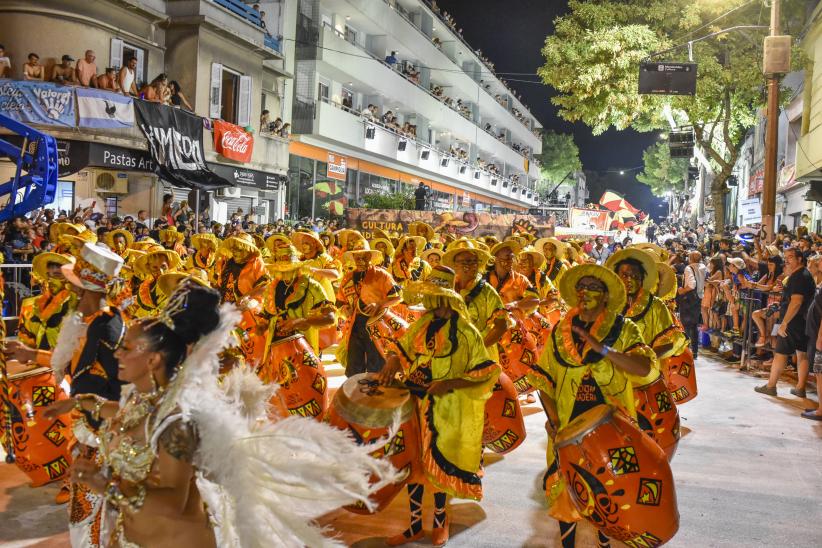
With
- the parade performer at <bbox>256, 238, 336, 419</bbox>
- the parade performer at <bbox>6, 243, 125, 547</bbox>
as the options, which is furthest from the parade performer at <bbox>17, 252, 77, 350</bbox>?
the parade performer at <bbox>256, 238, 336, 419</bbox>

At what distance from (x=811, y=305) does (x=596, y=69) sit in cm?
1398

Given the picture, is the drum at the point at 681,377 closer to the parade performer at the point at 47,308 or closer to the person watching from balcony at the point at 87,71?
the parade performer at the point at 47,308

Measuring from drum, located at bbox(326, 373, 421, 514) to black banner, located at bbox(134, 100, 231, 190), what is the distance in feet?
43.2

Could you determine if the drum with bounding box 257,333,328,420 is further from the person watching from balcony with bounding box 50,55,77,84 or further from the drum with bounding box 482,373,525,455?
the person watching from balcony with bounding box 50,55,77,84

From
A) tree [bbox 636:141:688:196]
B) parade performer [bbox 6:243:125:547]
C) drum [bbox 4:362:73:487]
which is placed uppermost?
tree [bbox 636:141:688:196]

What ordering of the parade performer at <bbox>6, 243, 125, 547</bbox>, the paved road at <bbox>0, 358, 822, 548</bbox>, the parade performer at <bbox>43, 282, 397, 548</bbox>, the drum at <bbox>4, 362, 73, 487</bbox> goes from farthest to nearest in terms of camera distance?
the drum at <bbox>4, 362, 73, 487</bbox> → the paved road at <bbox>0, 358, 822, 548</bbox> → the parade performer at <bbox>6, 243, 125, 547</bbox> → the parade performer at <bbox>43, 282, 397, 548</bbox>

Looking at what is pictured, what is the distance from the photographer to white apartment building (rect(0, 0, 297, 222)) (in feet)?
53.5

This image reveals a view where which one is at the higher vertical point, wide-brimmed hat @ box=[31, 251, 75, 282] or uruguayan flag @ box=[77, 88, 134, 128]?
uruguayan flag @ box=[77, 88, 134, 128]

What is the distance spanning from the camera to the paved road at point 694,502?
523 centimetres

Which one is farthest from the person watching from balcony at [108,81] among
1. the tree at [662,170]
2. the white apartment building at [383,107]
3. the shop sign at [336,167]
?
the tree at [662,170]

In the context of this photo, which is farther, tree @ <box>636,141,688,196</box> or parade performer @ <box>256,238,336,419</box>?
tree @ <box>636,141,688,196</box>

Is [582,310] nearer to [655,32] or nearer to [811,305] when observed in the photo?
[811,305]

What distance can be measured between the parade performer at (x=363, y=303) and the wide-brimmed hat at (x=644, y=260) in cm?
266

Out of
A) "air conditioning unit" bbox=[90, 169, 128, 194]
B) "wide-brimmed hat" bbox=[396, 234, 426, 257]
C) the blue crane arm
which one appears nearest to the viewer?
the blue crane arm
